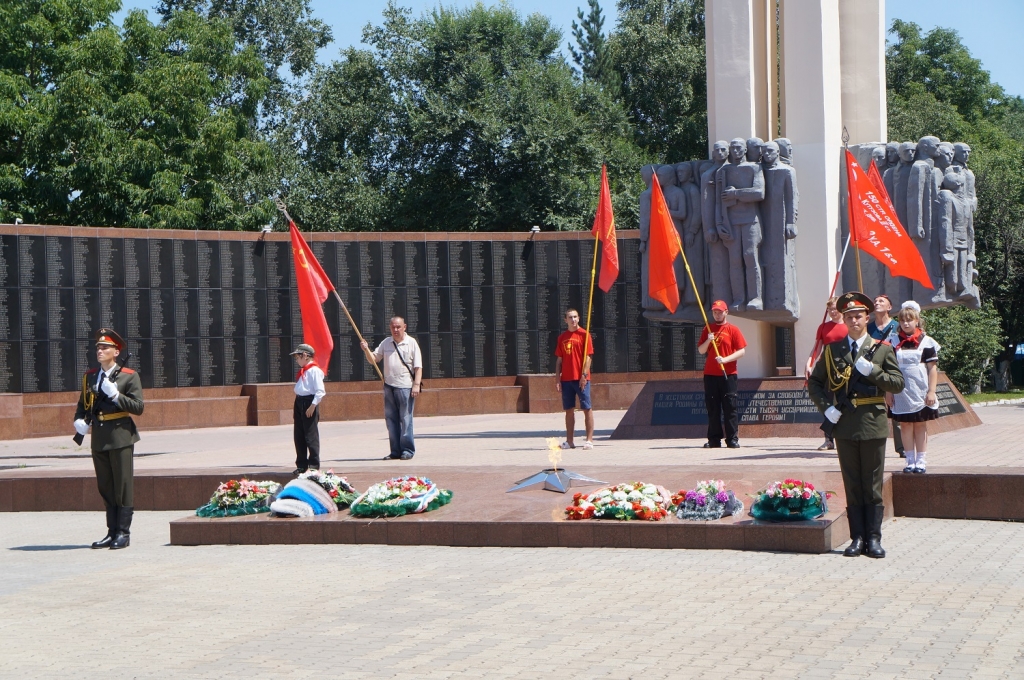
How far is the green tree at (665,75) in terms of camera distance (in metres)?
43.5

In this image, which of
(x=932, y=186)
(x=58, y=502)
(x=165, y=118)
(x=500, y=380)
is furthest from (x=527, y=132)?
(x=58, y=502)

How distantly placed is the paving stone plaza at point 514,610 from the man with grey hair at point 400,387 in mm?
3469

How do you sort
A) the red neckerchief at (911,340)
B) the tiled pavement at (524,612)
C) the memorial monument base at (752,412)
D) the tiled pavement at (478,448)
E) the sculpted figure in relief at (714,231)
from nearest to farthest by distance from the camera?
1. the tiled pavement at (524,612)
2. the red neckerchief at (911,340)
3. the tiled pavement at (478,448)
4. the memorial monument base at (752,412)
5. the sculpted figure in relief at (714,231)

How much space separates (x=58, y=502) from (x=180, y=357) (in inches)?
368

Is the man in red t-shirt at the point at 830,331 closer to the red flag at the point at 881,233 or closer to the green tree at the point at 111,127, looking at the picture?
the red flag at the point at 881,233

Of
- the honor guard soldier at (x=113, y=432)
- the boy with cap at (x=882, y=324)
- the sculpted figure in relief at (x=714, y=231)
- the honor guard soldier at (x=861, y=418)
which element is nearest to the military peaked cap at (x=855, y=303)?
the honor guard soldier at (x=861, y=418)

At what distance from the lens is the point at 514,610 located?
23.5 ft

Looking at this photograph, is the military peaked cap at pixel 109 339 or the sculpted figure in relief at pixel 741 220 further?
the sculpted figure in relief at pixel 741 220

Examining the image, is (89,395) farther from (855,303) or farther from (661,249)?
(661,249)

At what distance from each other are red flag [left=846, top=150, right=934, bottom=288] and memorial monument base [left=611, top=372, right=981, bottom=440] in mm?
2103

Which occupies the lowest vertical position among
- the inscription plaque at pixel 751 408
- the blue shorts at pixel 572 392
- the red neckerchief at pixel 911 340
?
the inscription plaque at pixel 751 408

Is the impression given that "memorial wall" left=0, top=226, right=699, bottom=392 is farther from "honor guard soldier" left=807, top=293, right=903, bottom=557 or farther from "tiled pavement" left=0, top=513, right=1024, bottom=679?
"honor guard soldier" left=807, top=293, right=903, bottom=557

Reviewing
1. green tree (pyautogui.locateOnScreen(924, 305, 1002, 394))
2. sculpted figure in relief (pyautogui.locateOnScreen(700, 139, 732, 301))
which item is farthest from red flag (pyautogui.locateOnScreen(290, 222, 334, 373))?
green tree (pyautogui.locateOnScreen(924, 305, 1002, 394))

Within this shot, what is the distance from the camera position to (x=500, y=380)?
24.2 m
